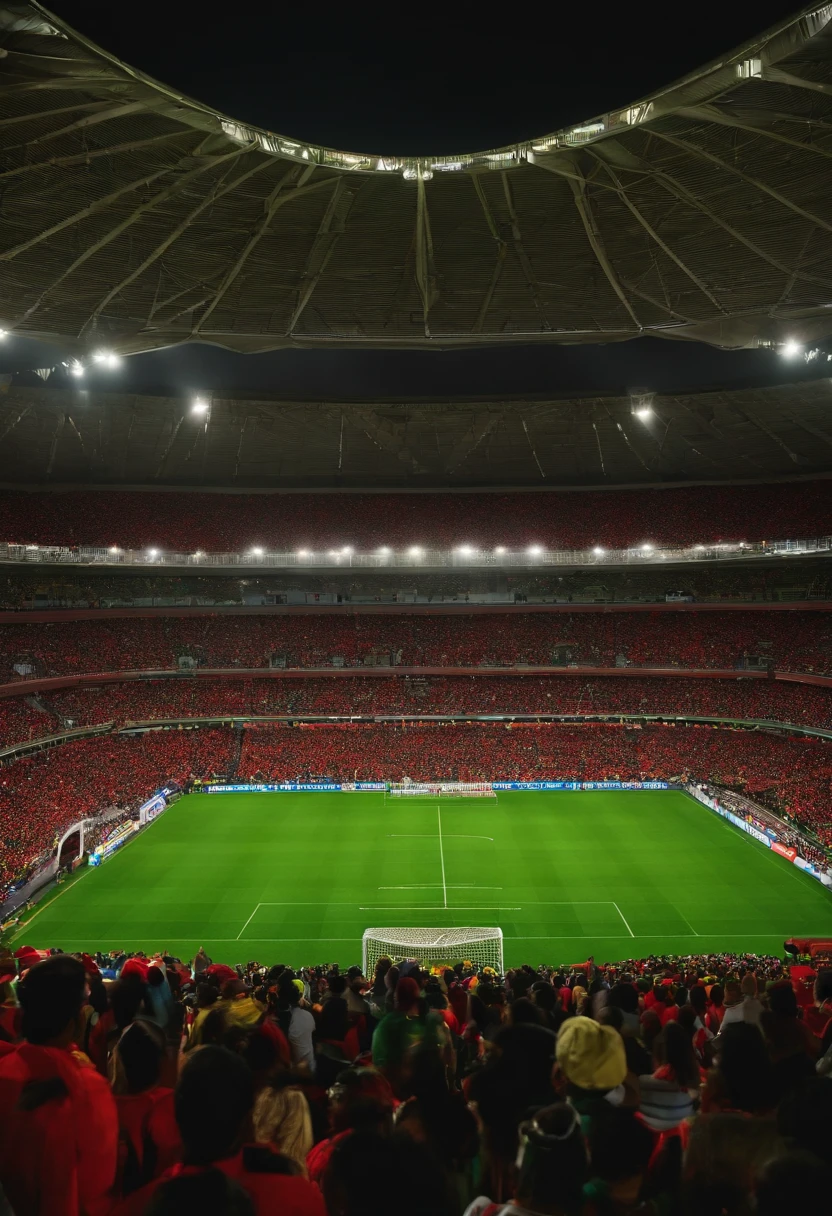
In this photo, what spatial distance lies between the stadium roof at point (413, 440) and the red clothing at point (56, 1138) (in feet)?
136

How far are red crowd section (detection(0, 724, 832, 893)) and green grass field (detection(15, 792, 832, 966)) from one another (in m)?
3.57

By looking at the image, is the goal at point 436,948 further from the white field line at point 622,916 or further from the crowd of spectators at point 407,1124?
the crowd of spectators at point 407,1124

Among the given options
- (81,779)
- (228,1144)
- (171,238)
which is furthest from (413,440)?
(228,1144)

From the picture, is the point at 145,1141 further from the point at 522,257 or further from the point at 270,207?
the point at 522,257

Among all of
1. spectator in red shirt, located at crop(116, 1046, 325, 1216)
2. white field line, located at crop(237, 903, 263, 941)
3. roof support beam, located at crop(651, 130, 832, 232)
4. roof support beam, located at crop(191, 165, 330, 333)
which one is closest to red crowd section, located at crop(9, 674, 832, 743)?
white field line, located at crop(237, 903, 263, 941)

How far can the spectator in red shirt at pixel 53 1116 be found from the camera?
3002 millimetres

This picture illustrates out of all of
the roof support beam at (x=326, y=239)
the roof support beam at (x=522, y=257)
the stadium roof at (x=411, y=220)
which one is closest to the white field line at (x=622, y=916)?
the stadium roof at (x=411, y=220)

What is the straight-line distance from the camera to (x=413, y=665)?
49.6 meters

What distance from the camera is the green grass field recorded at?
23.6 meters

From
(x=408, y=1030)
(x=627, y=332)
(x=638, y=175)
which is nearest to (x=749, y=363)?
(x=627, y=332)

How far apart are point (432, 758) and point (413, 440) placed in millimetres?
22255

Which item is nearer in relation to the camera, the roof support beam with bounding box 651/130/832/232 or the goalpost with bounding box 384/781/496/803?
the roof support beam with bounding box 651/130/832/232

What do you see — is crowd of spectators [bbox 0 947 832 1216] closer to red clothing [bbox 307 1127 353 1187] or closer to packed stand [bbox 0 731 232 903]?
red clothing [bbox 307 1127 353 1187]

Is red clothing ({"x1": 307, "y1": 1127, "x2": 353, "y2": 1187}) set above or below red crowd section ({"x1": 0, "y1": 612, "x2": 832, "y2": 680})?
below
